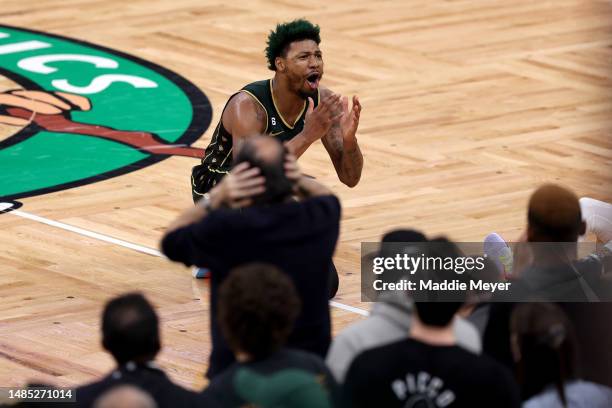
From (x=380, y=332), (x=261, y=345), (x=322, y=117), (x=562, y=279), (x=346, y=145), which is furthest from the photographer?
(x=346, y=145)

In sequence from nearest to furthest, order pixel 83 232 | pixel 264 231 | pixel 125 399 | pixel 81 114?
1. pixel 125 399
2. pixel 264 231
3. pixel 83 232
4. pixel 81 114

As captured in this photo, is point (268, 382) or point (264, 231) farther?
point (264, 231)

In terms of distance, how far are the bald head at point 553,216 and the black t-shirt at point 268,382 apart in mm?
1086

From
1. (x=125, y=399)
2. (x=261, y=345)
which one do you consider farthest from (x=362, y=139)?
(x=125, y=399)

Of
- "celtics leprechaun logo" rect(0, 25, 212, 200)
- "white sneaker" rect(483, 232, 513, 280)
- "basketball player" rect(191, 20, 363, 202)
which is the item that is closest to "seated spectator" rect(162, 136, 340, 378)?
"basketball player" rect(191, 20, 363, 202)

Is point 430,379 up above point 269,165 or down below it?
below

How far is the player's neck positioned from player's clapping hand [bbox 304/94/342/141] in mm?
503

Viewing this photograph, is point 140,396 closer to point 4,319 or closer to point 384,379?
point 384,379

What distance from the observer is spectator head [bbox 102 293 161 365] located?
14.9 feet

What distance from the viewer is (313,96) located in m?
8.35

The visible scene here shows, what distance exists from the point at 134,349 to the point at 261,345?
38 centimetres

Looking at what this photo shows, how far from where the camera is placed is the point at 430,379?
4418 millimetres

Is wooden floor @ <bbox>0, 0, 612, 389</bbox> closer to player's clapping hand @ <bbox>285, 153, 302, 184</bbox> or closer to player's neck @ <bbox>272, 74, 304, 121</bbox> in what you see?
player's neck @ <bbox>272, 74, 304, 121</bbox>

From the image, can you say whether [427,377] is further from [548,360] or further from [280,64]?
[280,64]
